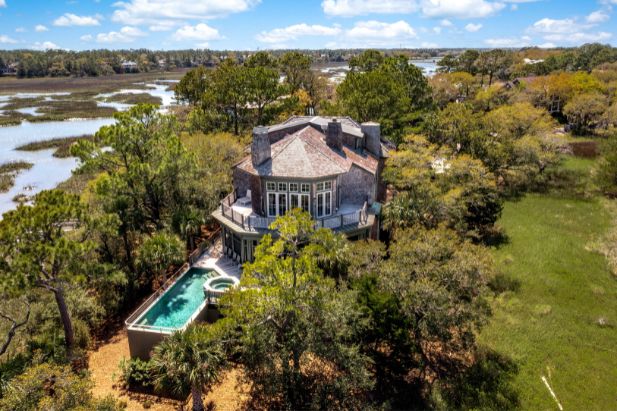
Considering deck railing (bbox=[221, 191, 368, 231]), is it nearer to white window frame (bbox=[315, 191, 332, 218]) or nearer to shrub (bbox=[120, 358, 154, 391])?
white window frame (bbox=[315, 191, 332, 218])

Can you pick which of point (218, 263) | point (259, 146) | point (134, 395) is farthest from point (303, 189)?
point (134, 395)

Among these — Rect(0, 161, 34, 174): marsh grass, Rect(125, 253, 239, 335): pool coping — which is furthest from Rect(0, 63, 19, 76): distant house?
Rect(125, 253, 239, 335): pool coping

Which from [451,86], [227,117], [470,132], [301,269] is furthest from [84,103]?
[301,269]

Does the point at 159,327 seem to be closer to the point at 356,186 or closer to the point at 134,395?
the point at 134,395

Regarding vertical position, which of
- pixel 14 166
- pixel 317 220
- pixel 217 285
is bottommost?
pixel 217 285

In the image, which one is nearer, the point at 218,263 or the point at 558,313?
the point at 558,313

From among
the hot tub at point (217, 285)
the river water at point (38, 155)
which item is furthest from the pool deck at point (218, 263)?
the river water at point (38, 155)
